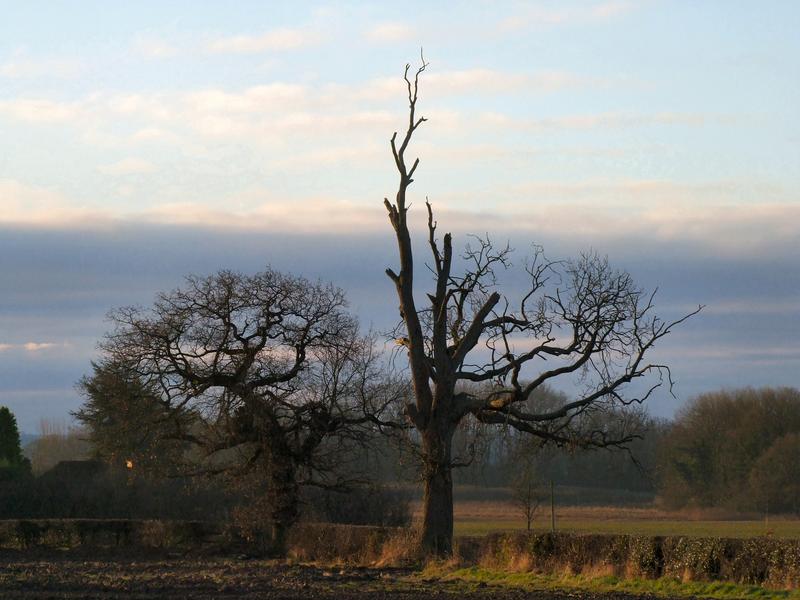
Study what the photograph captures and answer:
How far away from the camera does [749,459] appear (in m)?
76.8

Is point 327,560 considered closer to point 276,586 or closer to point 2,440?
point 276,586

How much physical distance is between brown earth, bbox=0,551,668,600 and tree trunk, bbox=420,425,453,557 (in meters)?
2.19

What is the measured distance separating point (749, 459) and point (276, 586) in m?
63.4

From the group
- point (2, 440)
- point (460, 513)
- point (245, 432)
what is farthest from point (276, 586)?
point (460, 513)

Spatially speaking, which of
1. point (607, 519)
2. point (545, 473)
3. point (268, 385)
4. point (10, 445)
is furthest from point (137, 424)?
point (545, 473)

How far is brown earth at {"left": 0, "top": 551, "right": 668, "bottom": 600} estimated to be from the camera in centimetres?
1764

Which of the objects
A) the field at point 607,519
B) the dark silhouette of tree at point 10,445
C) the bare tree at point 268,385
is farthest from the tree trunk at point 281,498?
the field at point 607,519

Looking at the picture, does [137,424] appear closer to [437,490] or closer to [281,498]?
[281,498]

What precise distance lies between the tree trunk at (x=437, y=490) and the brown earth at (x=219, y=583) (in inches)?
86.3

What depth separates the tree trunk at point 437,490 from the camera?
86.7 ft

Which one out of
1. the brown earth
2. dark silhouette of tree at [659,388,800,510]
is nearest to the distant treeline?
dark silhouette of tree at [659,388,800,510]

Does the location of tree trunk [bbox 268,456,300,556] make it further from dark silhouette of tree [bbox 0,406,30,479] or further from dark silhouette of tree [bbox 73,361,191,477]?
dark silhouette of tree [bbox 0,406,30,479]

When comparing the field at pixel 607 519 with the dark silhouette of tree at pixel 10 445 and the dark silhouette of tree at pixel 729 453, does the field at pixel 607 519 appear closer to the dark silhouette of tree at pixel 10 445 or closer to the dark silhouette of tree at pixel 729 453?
the dark silhouette of tree at pixel 729 453

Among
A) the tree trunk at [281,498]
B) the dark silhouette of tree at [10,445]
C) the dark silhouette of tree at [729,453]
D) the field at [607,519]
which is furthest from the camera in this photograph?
the dark silhouette of tree at [729,453]
